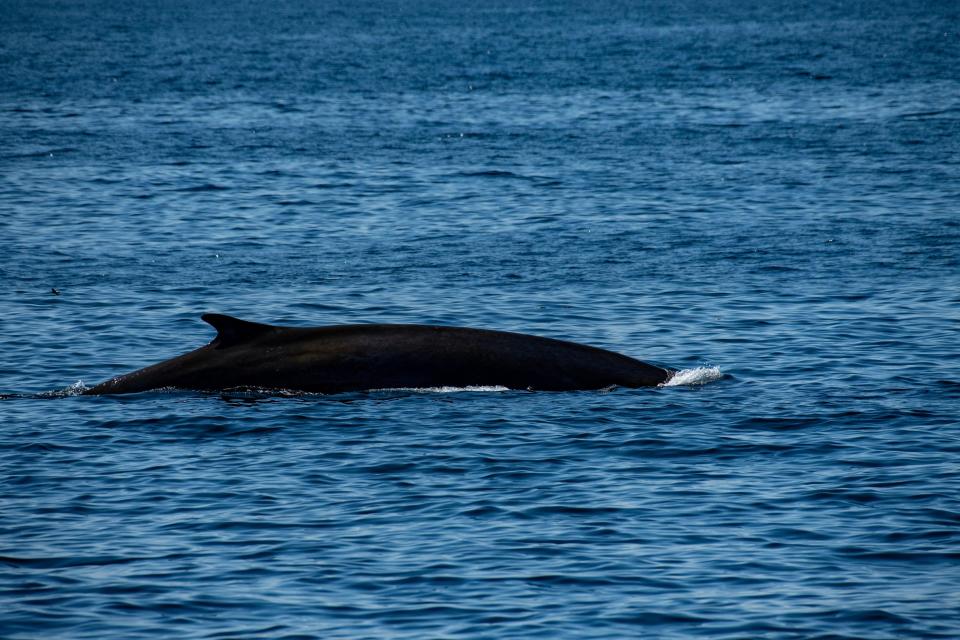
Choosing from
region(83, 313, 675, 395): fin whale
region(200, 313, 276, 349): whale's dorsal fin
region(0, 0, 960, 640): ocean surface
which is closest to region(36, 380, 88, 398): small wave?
region(0, 0, 960, 640): ocean surface

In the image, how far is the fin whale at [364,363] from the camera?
1883 cm

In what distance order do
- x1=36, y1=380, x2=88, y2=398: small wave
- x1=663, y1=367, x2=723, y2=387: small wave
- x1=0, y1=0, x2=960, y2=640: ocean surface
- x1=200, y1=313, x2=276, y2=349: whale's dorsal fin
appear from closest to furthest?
x1=0, y1=0, x2=960, y2=640: ocean surface, x1=200, y1=313, x2=276, y2=349: whale's dorsal fin, x1=36, y1=380, x2=88, y2=398: small wave, x1=663, y1=367, x2=723, y2=387: small wave

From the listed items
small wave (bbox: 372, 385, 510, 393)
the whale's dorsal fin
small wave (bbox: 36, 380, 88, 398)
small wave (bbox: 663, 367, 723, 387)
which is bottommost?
small wave (bbox: 663, 367, 723, 387)

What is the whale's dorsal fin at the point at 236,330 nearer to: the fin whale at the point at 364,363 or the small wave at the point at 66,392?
the fin whale at the point at 364,363

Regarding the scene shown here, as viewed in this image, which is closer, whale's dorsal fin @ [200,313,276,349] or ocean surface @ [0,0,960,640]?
ocean surface @ [0,0,960,640]

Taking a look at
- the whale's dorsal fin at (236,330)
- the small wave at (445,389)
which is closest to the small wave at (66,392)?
the whale's dorsal fin at (236,330)

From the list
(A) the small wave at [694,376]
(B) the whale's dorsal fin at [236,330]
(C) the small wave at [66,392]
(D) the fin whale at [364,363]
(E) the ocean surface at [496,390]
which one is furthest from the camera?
(A) the small wave at [694,376]

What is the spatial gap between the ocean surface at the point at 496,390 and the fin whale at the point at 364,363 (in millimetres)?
270

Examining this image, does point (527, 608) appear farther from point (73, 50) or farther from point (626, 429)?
point (73, 50)

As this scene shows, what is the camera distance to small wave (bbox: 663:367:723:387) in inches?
778

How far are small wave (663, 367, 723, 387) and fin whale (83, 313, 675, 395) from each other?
0.80 m

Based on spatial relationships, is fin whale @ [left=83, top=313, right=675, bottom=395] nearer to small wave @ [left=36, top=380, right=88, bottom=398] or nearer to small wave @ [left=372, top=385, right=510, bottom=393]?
small wave @ [left=372, top=385, right=510, bottom=393]

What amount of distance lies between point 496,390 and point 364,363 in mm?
1673

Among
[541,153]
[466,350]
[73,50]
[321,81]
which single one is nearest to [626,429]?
[466,350]
